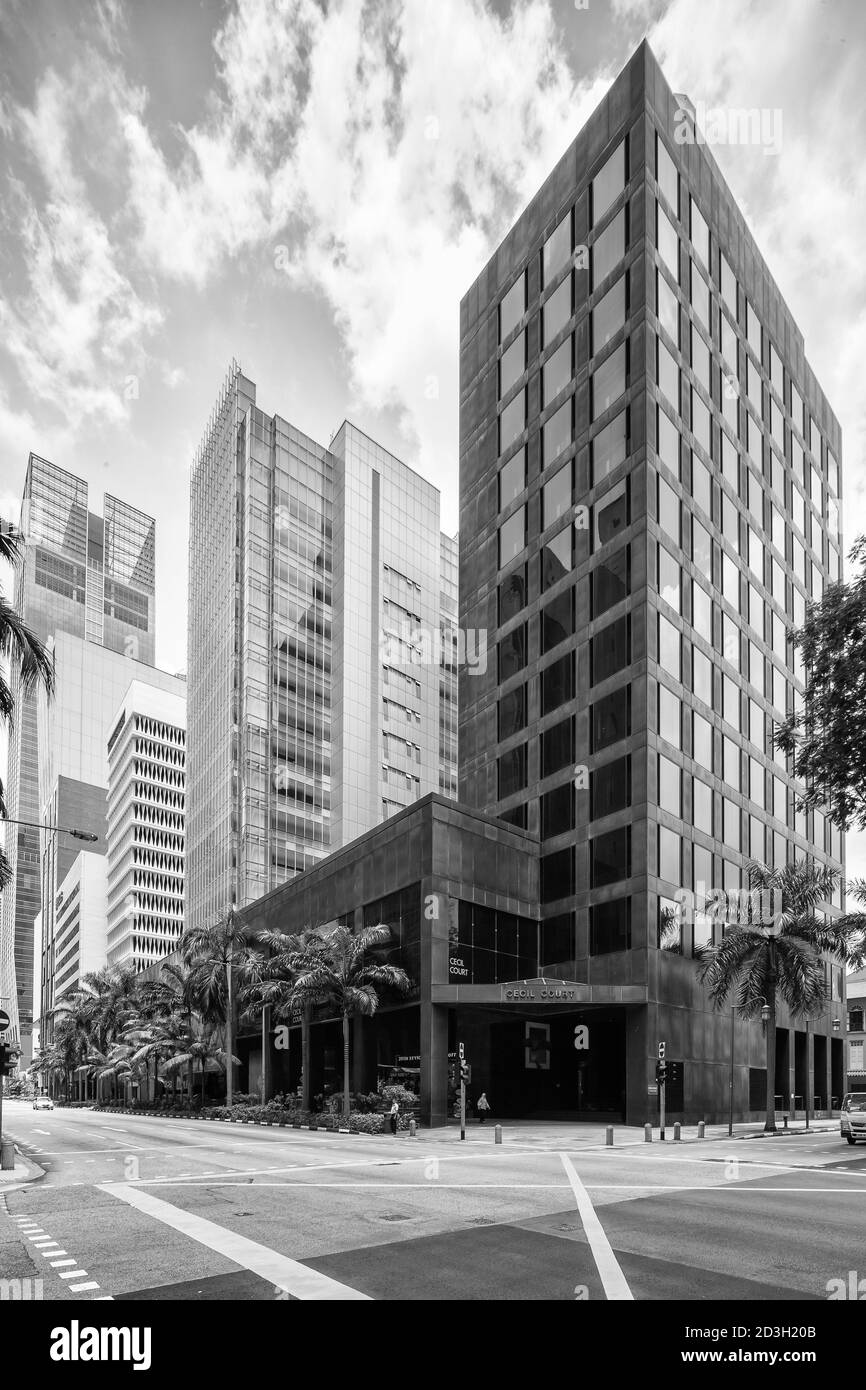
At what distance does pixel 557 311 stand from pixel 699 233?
908 cm

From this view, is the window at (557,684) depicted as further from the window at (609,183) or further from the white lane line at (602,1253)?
the white lane line at (602,1253)

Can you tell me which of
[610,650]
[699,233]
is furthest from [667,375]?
[610,650]

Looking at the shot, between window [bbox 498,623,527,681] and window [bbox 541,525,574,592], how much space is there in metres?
3.37

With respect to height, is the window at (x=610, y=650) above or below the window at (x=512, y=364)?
below

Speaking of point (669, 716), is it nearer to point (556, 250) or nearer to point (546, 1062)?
point (546, 1062)

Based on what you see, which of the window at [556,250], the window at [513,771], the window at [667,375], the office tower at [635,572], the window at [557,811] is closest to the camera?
the office tower at [635,572]

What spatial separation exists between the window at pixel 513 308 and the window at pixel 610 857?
110 ft

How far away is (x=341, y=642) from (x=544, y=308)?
59.4 m

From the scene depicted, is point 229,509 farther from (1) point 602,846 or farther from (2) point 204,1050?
(1) point 602,846

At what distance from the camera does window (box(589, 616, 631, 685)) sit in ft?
179

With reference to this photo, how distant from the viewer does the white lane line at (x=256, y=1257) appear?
10727 mm

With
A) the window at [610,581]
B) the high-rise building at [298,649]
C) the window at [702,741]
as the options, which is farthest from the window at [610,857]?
the high-rise building at [298,649]

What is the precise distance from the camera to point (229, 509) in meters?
120

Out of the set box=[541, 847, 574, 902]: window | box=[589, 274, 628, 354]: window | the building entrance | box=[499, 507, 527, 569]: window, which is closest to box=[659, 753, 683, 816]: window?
box=[541, 847, 574, 902]: window
